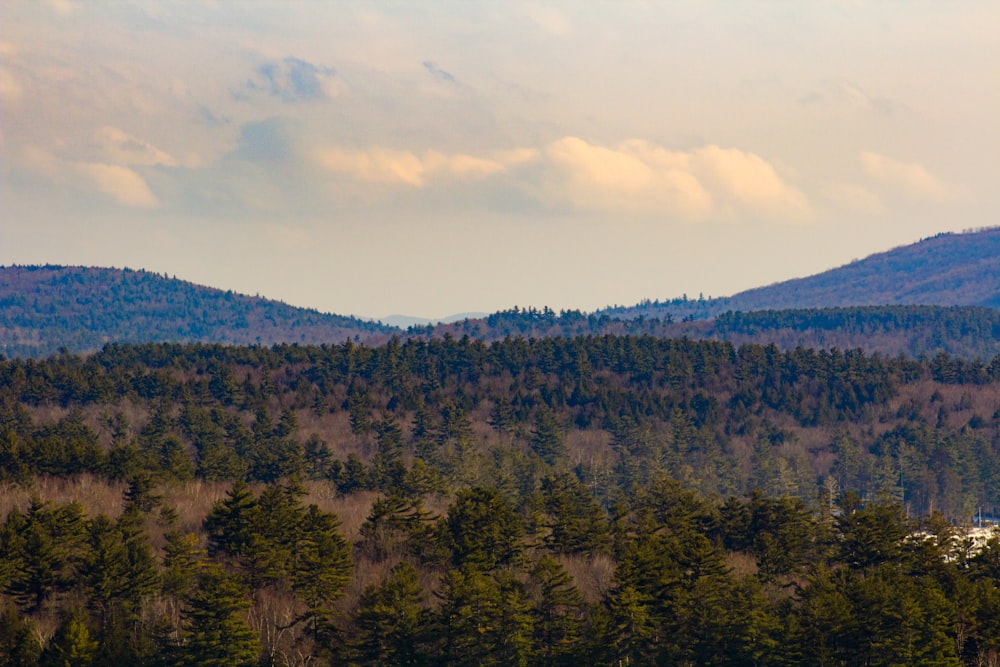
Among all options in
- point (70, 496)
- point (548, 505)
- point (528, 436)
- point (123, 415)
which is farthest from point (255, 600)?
point (528, 436)

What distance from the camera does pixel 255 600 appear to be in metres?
80.4

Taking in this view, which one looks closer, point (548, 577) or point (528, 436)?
point (548, 577)

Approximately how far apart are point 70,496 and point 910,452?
118551 millimetres

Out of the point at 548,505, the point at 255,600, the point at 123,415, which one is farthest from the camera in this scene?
the point at 123,415

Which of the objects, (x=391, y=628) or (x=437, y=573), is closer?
(x=391, y=628)

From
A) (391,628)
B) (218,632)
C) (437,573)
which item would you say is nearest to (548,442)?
(437,573)

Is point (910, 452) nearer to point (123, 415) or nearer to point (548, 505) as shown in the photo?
point (548, 505)

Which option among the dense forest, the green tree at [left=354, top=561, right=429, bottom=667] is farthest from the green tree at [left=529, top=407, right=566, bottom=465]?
the green tree at [left=354, top=561, right=429, bottom=667]

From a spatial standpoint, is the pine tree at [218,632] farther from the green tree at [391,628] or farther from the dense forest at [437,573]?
the green tree at [391,628]

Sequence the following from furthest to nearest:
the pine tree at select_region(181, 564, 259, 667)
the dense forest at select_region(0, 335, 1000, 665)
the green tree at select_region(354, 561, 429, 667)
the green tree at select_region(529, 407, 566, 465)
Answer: the green tree at select_region(529, 407, 566, 465)
the green tree at select_region(354, 561, 429, 667)
the pine tree at select_region(181, 564, 259, 667)
the dense forest at select_region(0, 335, 1000, 665)

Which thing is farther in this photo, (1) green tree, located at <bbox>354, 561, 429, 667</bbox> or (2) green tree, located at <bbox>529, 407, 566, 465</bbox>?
(2) green tree, located at <bbox>529, 407, 566, 465</bbox>

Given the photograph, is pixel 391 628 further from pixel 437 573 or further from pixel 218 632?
pixel 437 573

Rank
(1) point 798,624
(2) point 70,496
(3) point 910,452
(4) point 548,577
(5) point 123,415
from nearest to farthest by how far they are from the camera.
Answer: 1. (1) point 798,624
2. (4) point 548,577
3. (2) point 70,496
4. (5) point 123,415
5. (3) point 910,452

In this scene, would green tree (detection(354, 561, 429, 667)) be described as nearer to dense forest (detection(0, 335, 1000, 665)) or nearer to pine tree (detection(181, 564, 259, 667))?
dense forest (detection(0, 335, 1000, 665))
